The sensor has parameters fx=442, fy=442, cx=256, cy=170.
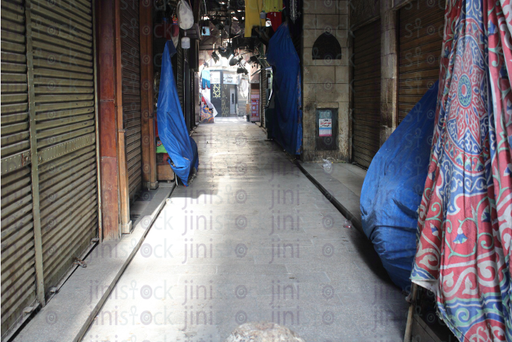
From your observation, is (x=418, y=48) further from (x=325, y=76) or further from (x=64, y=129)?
(x=64, y=129)

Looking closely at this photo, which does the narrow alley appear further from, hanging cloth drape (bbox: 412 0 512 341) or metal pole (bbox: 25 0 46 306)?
hanging cloth drape (bbox: 412 0 512 341)

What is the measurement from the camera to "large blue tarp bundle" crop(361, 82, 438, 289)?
3697mm

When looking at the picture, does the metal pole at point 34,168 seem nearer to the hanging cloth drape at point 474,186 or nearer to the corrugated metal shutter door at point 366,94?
the hanging cloth drape at point 474,186

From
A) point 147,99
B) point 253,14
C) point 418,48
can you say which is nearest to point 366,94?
point 418,48

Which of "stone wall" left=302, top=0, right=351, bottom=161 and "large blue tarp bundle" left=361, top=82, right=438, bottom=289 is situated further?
"stone wall" left=302, top=0, right=351, bottom=161

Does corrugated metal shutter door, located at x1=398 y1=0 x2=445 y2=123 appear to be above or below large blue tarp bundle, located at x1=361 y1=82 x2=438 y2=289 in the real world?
above

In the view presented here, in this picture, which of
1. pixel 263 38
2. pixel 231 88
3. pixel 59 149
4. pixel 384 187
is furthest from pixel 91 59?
pixel 231 88

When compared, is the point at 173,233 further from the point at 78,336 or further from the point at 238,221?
the point at 78,336

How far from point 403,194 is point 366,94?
6.36 m

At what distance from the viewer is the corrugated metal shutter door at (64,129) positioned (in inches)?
136

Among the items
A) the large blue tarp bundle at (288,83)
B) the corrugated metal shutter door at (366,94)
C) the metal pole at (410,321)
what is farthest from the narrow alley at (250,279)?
the large blue tarp bundle at (288,83)

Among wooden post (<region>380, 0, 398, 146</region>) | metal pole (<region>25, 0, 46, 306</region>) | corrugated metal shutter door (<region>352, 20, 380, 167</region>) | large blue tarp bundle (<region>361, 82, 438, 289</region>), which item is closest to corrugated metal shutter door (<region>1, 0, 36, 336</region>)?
metal pole (<region>25, 0, 46, 306</region>)

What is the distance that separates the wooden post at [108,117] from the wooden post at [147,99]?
8.70 feet

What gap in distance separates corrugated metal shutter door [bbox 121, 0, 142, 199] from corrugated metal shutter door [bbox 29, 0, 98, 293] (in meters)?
1.57
